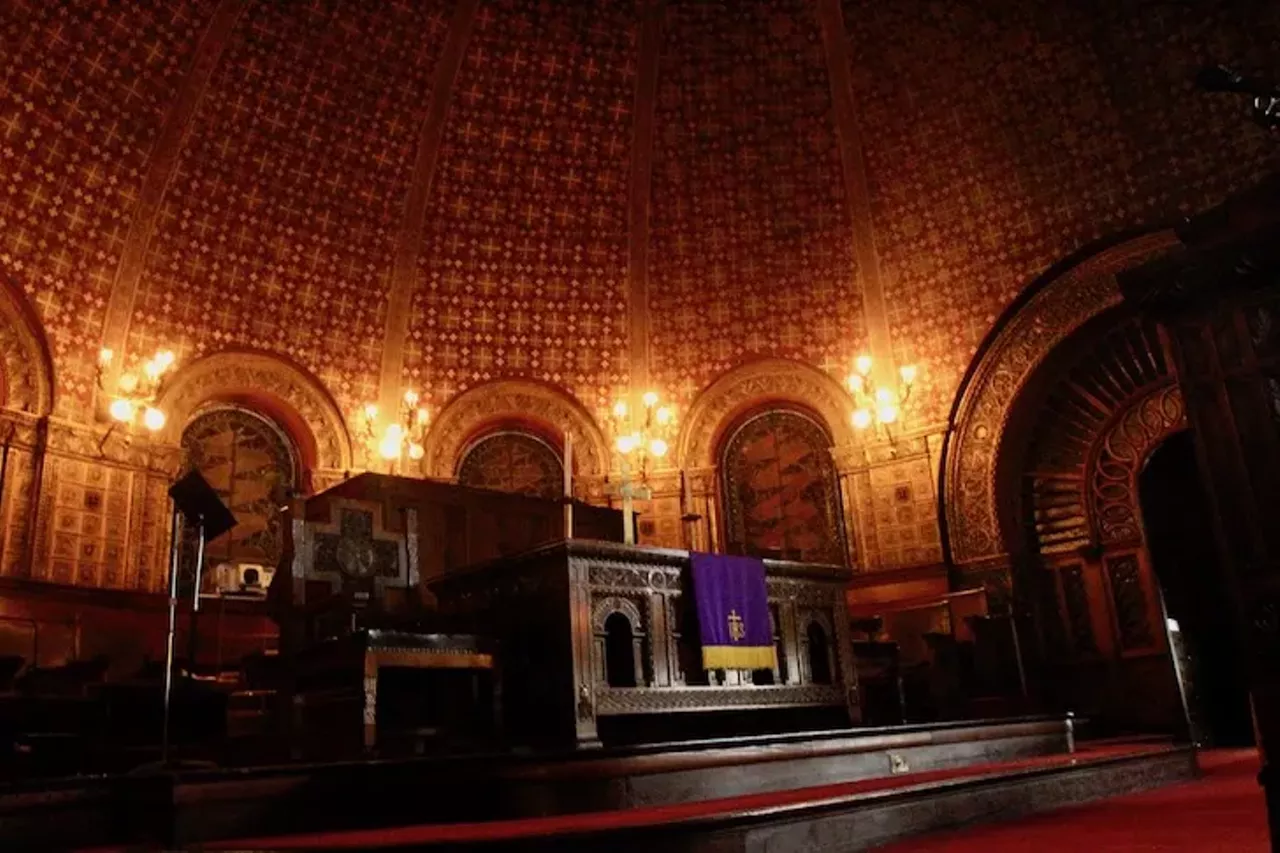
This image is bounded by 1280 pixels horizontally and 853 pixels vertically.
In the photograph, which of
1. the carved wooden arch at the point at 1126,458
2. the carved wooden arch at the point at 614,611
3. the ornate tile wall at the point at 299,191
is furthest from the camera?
the ornate tile wall at the point at 299,191

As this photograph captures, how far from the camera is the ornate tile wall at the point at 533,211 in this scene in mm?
14453

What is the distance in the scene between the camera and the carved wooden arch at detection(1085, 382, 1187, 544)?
12781mm

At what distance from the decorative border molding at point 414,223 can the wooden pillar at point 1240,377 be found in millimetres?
12077

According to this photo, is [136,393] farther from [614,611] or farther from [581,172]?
[614,611]

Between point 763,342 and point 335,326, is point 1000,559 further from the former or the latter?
point 335,326

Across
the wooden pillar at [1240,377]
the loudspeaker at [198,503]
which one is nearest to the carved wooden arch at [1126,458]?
the wooden pillar at [1240,377]

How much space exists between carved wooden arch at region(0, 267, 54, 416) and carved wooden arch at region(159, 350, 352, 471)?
5.39 ft

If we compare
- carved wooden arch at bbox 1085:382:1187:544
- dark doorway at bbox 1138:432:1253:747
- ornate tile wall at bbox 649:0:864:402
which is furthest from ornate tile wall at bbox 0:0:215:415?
dark doorway at bbox 1138:432:1253:747

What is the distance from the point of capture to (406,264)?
1470 centimetres

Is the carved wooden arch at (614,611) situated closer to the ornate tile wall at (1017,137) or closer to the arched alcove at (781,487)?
the arched alcove at (781,487)

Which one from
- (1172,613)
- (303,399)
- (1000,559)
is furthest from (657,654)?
(1172,613)

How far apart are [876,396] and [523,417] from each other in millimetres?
5289

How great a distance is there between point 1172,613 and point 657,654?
29.8 feet

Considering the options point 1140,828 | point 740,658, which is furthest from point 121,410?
point 1140,828
